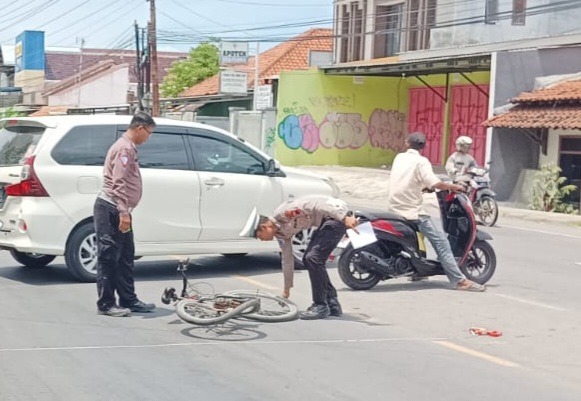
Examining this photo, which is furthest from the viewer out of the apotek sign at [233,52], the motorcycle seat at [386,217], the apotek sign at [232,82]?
the apotek sign at [233,52]

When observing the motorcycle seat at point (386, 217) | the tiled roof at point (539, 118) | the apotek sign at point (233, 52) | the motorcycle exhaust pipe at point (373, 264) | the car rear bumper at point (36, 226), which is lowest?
the motorcycle exhaust pipe at point (373, 264)

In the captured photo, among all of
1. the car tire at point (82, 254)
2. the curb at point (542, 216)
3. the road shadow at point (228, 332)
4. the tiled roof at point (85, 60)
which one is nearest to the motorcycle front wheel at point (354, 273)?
the road shadow at point (228, 332)

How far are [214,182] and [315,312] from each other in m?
2.94

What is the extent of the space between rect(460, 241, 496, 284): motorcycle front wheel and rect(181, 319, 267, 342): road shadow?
11.8 feet

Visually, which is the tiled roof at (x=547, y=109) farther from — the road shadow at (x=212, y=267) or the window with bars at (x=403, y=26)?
the road shadow at (x=212, y=267)

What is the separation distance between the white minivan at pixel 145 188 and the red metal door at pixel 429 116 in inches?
1013

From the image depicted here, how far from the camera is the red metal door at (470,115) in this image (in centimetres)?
3412

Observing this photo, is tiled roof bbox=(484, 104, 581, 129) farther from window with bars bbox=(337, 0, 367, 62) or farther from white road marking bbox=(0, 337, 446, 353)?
window with bars bbox=(337, 0, 367, 62)

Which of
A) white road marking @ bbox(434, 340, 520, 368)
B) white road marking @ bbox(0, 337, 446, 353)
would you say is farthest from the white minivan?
white road marking @ bbox(434, 340, 520, 368)

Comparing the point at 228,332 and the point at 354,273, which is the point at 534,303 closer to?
the point at 354,273

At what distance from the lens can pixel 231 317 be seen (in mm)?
8195

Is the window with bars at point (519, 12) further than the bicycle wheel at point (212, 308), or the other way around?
the window with bars at point (519, 12)

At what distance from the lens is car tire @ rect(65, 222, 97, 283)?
10602mm

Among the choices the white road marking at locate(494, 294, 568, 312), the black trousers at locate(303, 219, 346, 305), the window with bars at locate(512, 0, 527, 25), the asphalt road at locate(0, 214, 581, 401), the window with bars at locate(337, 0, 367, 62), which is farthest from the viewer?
the window with bars at locate(337, 0, 367, 62)
